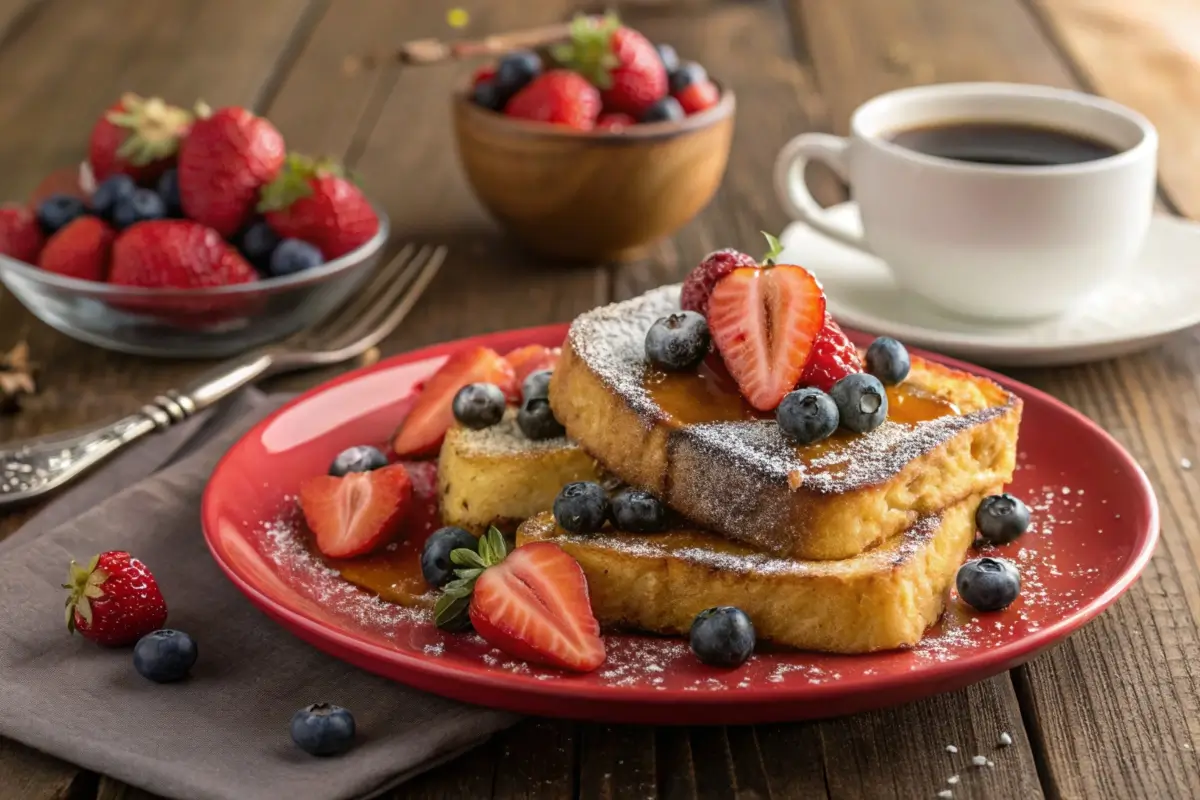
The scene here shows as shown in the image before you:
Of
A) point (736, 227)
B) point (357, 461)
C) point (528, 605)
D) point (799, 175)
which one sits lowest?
point (736, 227)

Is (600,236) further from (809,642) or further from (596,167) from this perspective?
(809,642)

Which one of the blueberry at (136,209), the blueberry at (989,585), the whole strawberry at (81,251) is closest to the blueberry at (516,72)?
the blueberry at (136,209)

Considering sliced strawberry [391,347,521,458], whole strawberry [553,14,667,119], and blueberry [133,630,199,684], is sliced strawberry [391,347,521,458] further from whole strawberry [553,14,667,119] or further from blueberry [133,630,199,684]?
whole strawberry [553,14,667,119]

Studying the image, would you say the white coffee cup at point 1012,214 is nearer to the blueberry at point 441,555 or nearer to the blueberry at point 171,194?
the blueberry at point 441,555

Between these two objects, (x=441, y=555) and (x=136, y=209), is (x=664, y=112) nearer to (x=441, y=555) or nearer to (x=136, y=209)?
(x=136, y=209)

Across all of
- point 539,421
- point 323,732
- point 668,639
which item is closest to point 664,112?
point 539,421
